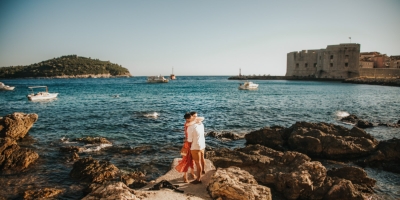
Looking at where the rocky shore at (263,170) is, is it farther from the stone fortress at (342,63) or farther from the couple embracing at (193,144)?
the stone fortress at (342,63)

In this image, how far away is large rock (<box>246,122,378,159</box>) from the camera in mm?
9945

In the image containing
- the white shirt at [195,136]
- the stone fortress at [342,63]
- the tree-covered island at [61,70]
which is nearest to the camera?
the white shirt at [195,136]

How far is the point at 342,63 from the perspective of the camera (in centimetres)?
7112

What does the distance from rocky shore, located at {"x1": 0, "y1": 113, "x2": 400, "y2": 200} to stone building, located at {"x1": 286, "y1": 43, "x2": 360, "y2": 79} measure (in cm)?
6825

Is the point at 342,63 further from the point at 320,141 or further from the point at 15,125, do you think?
the point at 15,125

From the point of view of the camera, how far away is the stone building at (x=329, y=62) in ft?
227

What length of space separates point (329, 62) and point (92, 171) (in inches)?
3116

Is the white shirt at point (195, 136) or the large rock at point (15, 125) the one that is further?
the large rock at point (15, 125)

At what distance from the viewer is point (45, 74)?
408ft

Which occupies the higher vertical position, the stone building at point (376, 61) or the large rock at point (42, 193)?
the stone building at point (376, 61)

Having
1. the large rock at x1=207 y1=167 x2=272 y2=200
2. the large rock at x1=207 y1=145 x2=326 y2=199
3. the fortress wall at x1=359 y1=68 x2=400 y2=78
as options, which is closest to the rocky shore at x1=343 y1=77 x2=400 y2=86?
the fortress wall at x1=359 y1=68 x2=400 y2=78

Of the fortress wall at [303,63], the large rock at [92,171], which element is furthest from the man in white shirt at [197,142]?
the fortress wall at [303,63]

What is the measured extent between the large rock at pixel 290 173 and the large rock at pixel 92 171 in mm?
3342

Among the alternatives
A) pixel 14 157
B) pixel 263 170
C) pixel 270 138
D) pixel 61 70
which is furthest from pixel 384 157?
pixel 61 70
